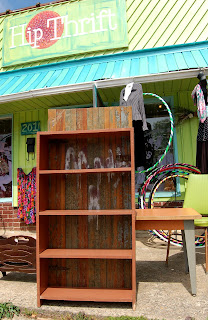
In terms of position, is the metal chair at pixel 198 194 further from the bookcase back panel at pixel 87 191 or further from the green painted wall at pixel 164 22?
the green painted wall at pixel 164 22

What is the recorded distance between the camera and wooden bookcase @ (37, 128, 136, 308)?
9.05 feet

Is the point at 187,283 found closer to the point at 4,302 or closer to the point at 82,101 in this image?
the point at 4,302

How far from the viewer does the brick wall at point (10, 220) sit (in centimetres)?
650

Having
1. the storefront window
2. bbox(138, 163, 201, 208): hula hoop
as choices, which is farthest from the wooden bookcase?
the storefront window

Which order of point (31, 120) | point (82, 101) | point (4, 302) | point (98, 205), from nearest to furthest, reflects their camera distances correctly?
1. point (4, 302)
2. point (98, 205)
3. point (82, 101)
4. point (31, 120)

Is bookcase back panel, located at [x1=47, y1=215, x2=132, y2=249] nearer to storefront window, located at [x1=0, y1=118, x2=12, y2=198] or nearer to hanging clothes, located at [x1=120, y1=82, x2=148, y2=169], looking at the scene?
hanging clothes, located at [x1=120, y1=82, x2=148, y2=169]

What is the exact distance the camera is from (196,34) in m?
5.82

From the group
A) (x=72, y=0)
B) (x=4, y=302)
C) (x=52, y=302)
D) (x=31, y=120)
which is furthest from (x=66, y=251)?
(x=72, y=0)

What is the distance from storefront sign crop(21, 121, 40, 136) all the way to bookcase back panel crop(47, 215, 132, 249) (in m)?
4.14

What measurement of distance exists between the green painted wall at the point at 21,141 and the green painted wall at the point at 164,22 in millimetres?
1933

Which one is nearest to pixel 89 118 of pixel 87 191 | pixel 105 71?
pixel 87 191

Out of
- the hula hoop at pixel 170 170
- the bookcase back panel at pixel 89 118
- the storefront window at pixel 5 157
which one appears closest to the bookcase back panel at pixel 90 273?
→ the bookcase back panel at pixel 89 118

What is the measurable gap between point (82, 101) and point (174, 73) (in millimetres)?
2433

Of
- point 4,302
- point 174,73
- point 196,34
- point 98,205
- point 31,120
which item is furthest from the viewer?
point 31,120
